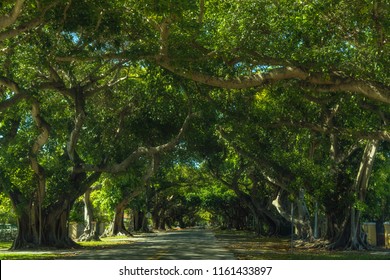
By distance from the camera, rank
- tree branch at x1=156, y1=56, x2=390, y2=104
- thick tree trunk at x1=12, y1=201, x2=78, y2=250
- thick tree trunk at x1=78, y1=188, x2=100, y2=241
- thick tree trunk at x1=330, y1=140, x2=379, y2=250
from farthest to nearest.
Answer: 1. thick tree trunk at x1=78, y1=188, x2=100, y2=241
2. thick tree trunk at x1=12, y1=201, x2=78, y2=250
3. thick tree trunk at x1=330, y1=140, x2=379, y2=250
4. tree branch at x1=156, y1=56, x2=390, y2=104

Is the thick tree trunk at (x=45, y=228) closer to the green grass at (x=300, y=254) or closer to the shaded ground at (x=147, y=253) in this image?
the shaded ground at (x=147, y=253)

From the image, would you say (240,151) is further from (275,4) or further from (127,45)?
(275,4)

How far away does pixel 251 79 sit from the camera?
559 inches

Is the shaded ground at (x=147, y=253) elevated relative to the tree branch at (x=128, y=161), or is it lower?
→ lower

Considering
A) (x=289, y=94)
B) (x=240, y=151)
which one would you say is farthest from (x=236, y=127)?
(x=289, y=94)

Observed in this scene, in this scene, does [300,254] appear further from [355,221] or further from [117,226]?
[117,226]

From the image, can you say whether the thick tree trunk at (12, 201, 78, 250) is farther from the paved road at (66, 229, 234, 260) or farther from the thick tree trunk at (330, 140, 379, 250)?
the thick tree trunk at (330, 140, 379, 250)

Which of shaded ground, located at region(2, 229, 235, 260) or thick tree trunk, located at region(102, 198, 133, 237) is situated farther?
thick tree trunk, located at region(102, 198, 133, 237)

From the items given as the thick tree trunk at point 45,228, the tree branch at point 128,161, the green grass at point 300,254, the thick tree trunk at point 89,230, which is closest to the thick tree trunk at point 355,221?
the green grass at point 300,254

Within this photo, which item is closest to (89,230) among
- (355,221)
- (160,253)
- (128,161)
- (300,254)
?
(128,161)

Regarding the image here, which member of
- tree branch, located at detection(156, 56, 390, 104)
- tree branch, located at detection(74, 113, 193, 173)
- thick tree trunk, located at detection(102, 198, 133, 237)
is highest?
tree branch, located at detection(156, 56, 390, 104)

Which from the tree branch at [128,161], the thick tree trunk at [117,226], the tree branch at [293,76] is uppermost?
the tree branch at [293,76]

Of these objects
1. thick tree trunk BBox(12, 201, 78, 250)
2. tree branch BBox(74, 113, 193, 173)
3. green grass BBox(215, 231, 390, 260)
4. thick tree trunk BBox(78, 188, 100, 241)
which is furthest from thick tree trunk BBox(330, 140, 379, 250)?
thick tree trunk BBox(78, 188, 100, 241)

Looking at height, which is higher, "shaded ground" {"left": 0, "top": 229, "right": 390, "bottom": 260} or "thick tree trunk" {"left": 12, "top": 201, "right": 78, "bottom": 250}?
"thick tree trunk" {"left": 12, "top": 201, "right": 78, "bottom": 250}
